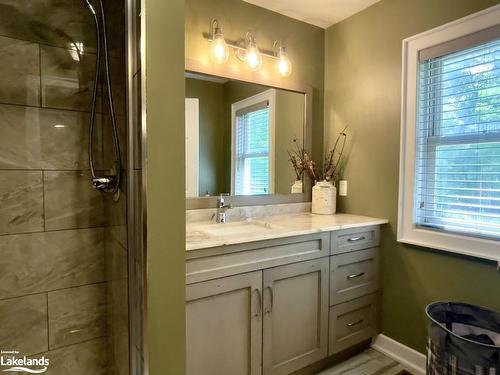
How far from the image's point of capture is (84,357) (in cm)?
158

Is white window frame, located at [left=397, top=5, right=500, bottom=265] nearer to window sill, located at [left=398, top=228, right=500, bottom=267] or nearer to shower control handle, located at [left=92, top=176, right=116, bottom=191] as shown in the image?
window sill, located at [left=398, top=228, right=500, bottom=267]

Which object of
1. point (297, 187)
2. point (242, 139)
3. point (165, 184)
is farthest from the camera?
point (297, 187)

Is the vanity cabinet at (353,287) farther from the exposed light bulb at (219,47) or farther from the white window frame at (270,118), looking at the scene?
the exposed light bulb at (219,47)

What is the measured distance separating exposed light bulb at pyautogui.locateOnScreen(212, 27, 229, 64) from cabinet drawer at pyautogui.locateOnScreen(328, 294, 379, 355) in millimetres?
1796

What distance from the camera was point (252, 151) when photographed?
7.54 feet

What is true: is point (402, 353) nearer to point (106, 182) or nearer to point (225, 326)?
point (225, 326)

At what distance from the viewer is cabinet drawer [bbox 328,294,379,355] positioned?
6.33 ft

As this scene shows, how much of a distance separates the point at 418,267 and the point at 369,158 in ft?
2.73

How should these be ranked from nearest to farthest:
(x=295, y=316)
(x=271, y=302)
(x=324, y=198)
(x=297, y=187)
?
1. (x=271, y=302)
2. (x=295, y=316)
3. (x=324, y=198)
4. (x=297, y=187)

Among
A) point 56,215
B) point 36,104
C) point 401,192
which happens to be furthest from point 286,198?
point 36,104

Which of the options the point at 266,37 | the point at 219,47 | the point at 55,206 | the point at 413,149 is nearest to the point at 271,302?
the point at 55,206

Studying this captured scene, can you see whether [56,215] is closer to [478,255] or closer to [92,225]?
[92,225]

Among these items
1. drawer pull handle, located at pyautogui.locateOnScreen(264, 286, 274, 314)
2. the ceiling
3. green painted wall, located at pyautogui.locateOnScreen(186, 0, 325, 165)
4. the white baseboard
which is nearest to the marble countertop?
drawer pull handle, located at pyautogui.locateOnScreen(264, 286, 274, 314)

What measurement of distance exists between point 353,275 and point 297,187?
813 mm
